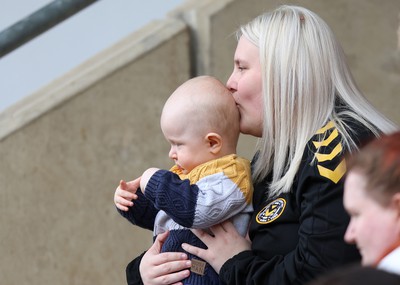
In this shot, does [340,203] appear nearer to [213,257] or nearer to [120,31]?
[213,257]

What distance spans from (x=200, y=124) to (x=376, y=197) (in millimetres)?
1142

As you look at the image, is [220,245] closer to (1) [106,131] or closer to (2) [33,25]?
(2) [33,25]

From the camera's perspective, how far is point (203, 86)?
11.4 feet

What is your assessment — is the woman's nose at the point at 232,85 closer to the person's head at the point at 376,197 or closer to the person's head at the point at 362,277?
the person's head at the point at 376,197

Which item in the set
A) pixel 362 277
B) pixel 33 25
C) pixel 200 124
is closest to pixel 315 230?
pixel 200 124

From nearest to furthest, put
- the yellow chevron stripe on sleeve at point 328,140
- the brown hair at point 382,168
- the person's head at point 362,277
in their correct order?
the person's head at point 362,277
the brown hair at point 382,168
the yellow chevron stripe on sleeve at point 328,140

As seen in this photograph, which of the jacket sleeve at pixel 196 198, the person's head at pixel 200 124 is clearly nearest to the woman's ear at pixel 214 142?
the person's head at pixel 200 124

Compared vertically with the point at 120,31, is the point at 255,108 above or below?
above

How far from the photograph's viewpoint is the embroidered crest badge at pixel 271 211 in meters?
3.22

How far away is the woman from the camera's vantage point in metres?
3.07

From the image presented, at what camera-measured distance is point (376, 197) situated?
235cm

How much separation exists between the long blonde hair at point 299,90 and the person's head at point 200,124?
148 millimetres

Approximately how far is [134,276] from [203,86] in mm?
672

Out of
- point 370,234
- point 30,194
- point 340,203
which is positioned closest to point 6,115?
point 30,194
